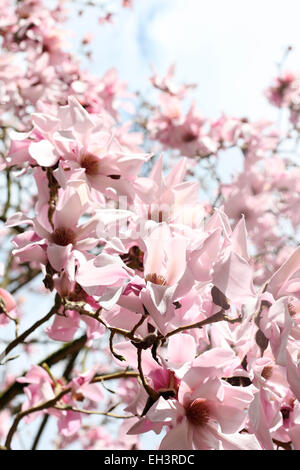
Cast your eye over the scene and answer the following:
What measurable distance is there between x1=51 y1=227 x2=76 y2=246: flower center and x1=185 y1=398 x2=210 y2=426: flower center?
347mm

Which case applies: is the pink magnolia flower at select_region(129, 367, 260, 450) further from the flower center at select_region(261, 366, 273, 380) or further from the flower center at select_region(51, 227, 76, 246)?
the flower center at select_region(51, 227, 76, 246)

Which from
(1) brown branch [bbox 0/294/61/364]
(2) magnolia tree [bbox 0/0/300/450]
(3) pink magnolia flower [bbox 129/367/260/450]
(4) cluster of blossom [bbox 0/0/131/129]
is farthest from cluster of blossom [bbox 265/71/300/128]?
(3) pink magnolia flower [bbox 129/367/260/450]

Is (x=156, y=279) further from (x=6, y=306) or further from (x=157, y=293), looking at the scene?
(x=6, y=306)

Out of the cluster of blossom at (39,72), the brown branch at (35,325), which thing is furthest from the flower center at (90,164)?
the cluster of blossom at (39,72)

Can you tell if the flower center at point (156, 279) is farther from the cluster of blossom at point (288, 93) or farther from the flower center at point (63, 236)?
the cluster of blossom at point (288, 93)

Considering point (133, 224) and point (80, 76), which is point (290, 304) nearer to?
point (133, 224)

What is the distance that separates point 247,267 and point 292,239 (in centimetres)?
240

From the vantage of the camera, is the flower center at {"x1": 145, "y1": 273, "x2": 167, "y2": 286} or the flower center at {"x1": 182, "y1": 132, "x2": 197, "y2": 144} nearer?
the flower center at {"x1": 145, "y1": 273, "x2": 167, "y2": 286}

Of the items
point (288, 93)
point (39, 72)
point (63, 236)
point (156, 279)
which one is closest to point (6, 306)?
point (63, 236)

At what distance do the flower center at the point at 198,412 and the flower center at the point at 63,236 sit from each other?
347 mm

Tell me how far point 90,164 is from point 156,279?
12.4 inches

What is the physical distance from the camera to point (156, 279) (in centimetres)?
70

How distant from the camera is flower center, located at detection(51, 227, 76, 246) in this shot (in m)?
0.83

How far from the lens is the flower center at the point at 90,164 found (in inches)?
35.5
